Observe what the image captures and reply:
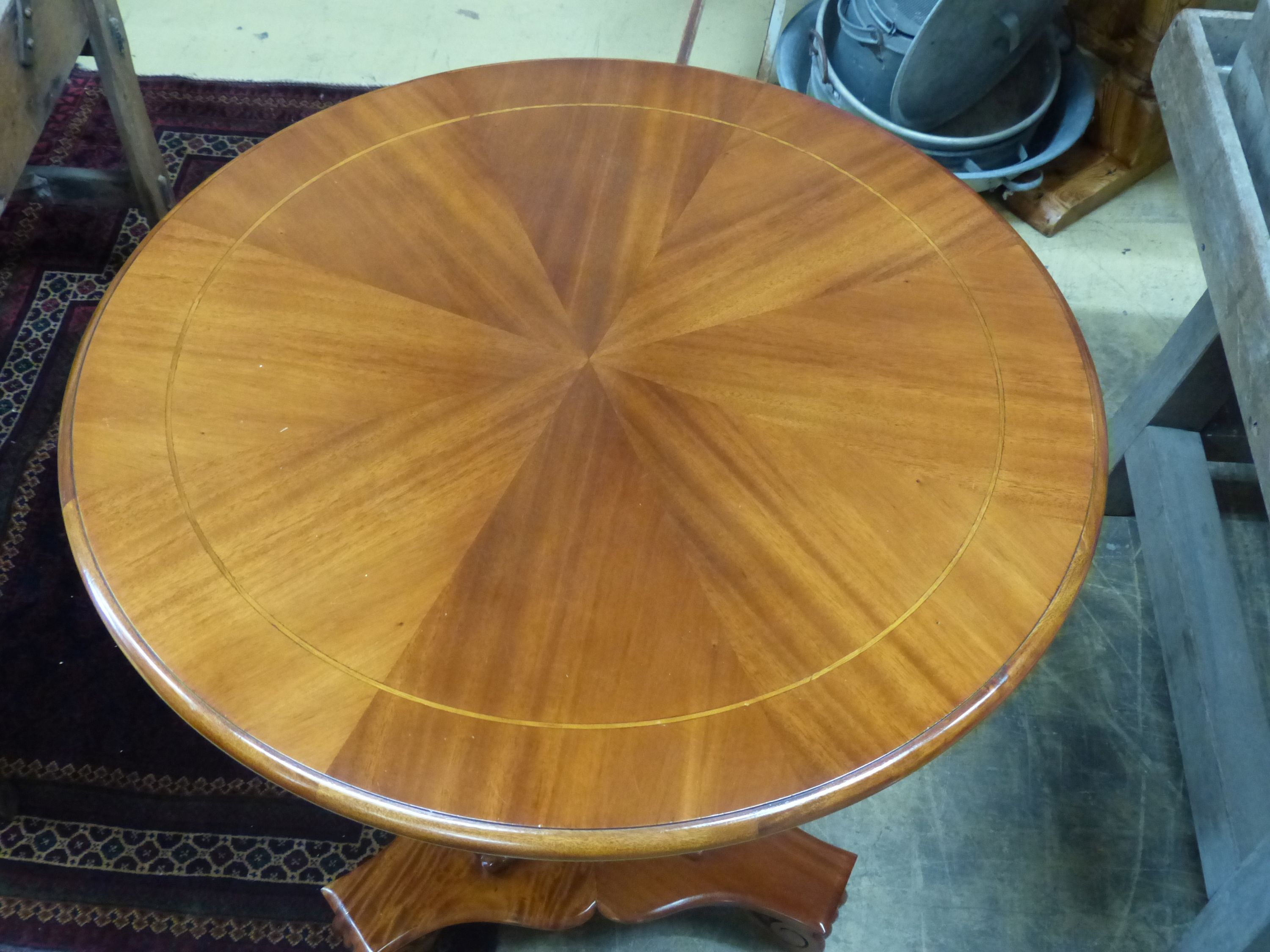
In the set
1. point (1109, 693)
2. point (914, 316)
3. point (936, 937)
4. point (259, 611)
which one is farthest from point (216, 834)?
point (1109, 693)

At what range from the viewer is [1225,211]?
41.9 inches

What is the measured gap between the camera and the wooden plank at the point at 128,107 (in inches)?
65.8

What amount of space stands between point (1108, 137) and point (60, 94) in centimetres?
196

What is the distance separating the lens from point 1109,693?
1.54 m

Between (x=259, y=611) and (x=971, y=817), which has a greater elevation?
(x=259, y=611)

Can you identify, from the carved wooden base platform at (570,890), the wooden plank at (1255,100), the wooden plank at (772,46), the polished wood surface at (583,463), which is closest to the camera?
the polished wood surface at (583,463)

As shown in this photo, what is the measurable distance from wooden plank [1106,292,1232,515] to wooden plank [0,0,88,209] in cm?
158

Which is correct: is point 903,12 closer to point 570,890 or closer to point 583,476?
point 583,476

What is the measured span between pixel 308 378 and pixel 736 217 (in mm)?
492

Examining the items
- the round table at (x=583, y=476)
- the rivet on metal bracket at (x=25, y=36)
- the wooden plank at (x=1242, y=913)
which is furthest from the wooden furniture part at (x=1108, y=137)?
the rivet on metal bracket at (x=25, y=36)

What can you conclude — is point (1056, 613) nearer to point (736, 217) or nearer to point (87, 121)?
point (736, 217)

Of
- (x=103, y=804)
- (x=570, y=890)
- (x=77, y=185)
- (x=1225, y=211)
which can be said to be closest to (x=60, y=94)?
(x=77, y=185)

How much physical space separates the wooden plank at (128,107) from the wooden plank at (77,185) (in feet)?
0.10

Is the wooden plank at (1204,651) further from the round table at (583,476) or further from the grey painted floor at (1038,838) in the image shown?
the round table at (583,476)
